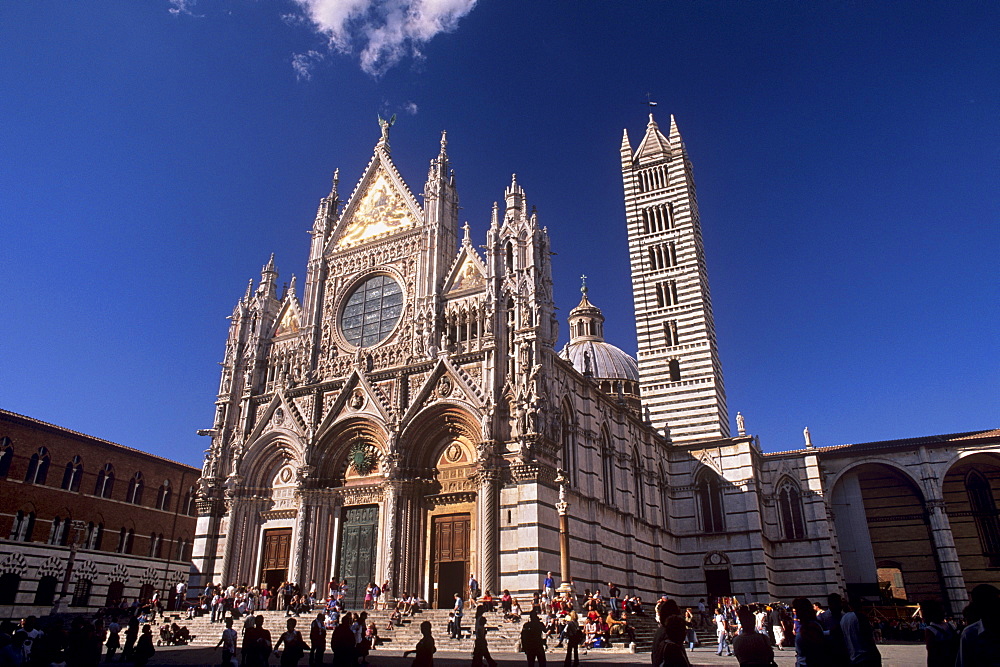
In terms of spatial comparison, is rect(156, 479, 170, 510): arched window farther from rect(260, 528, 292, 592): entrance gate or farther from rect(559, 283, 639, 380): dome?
rect(559, 283, 639, 380): dome

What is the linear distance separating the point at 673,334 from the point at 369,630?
28.3m

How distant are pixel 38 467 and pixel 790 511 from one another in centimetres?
3814

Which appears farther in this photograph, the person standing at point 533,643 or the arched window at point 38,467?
the arched window at point 38,467

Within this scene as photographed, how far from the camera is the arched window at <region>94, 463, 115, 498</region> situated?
3622 centimetres

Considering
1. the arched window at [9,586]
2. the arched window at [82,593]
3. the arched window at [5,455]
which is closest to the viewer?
the arched window at [9,586]

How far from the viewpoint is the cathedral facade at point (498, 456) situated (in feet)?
84.6

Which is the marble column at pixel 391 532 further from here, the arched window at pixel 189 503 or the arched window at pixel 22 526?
the arched window at pixel 189 503

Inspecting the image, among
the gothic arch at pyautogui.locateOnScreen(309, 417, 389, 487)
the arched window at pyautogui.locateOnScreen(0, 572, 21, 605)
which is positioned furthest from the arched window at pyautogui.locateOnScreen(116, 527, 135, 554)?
the gothic arch at pyautogui.locateOnScreen(309, 417, 389, 487)

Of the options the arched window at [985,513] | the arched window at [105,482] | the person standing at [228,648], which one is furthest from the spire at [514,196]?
the arched window at [985,513]

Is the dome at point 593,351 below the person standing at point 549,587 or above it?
above

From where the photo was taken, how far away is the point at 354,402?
2944cm

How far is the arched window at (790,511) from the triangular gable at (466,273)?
2134 cm

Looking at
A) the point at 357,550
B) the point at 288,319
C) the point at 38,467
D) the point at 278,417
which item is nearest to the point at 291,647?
the point at 357,550

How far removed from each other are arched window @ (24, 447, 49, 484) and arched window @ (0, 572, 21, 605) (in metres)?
4.17
